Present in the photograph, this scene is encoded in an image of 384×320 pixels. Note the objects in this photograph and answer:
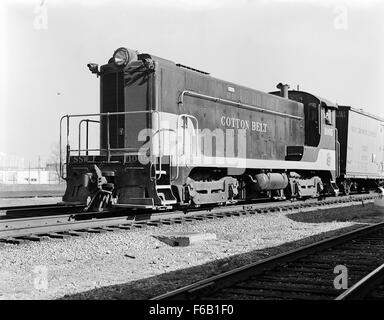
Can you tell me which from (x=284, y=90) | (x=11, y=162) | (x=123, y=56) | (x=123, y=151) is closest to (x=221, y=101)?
(x=123, y=56)

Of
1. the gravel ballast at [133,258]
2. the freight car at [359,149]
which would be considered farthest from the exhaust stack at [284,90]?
the gravel ballast at [133,258]

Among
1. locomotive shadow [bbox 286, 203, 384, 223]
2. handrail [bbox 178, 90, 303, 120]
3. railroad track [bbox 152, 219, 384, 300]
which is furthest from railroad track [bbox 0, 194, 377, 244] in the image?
railroad track [bbox 152, 219, 384, 300]

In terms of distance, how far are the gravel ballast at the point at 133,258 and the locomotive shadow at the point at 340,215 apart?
4.08 feet

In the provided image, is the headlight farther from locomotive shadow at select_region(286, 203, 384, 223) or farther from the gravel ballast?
locomotive shadow at select_region(286, 203, 384, 223)

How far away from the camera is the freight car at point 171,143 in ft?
33.7

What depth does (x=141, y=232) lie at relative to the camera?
30.5ft

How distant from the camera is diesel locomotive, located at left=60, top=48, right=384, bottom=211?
33.7 feet

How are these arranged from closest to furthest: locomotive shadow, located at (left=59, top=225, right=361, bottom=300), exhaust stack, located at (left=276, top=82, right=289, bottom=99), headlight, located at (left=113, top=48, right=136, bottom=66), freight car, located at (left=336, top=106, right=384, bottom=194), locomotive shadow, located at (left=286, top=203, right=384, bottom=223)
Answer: locomotive shadow, located at (left=59, top=225, right=361, bottom=300) < headlight, located at (left=113, top=48, right=136, bottom=66) < locomotive shadow, located at (left=286, top=203, right=384, bottom=223) < exhaust stack, located at (left=276, top=82, right=289, bottom=99) < freight car, located at (left=336, top=106, right=384, bottom=194)

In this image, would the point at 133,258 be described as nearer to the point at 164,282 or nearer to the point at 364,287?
the point at 164,282

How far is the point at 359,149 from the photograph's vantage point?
20.4 meters

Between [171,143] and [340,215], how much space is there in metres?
5.75

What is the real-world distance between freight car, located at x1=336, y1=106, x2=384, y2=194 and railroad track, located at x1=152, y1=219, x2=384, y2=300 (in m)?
12.3

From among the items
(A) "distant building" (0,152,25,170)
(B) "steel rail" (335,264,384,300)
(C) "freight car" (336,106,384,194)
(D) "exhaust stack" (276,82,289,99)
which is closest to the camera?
(B) "steel rail" (335,264,384,300)
